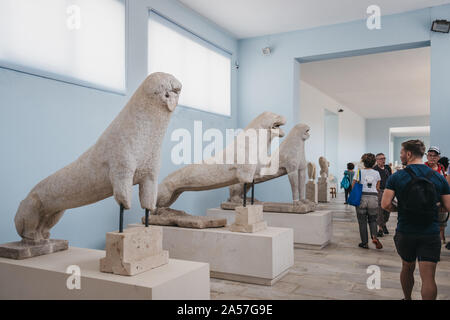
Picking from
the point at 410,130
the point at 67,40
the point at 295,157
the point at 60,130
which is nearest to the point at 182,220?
the point at 60,130

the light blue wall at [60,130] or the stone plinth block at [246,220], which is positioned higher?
the light blue wall at [60,130]

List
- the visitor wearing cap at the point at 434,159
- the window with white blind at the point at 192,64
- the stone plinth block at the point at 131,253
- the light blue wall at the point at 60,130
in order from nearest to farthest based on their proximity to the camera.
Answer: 1. the stone plinth block at the point at 131,253
2. the light blue wall at the point at 60,130
3. the visitor wearing cap at the point at 434,159
4. the window with white blind at the point at 192,64

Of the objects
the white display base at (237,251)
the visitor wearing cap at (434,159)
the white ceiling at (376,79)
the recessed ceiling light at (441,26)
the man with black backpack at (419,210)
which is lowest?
the white display base at (237,251)

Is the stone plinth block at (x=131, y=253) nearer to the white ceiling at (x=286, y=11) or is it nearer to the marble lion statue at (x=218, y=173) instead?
the marble lion statue at (x=218, y=173)

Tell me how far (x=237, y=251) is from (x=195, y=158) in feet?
8.99

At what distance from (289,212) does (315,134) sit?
832 centimetres

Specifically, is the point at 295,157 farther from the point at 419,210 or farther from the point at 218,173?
the point at 419,210

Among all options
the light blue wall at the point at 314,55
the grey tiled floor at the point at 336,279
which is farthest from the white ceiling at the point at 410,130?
the grey tiled floor at the point at 336,279

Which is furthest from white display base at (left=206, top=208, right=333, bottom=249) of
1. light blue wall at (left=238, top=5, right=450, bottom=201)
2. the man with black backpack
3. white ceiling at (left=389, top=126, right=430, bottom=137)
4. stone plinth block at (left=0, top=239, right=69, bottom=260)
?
white ceiling at (left=389, top=126, right=430, bottom=137)

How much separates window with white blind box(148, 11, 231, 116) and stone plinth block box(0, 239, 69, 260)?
3.41 meters

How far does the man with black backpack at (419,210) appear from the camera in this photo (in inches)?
107

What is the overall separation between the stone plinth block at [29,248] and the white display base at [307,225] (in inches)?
124

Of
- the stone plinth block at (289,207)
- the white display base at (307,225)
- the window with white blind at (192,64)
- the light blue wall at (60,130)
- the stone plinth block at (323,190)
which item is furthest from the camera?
the stone plinth block at (323,190)

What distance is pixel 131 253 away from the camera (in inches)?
99.7
